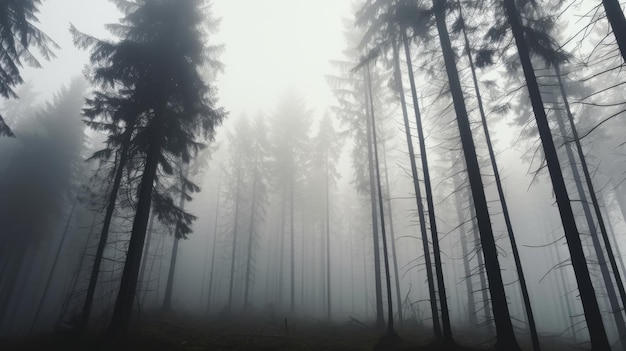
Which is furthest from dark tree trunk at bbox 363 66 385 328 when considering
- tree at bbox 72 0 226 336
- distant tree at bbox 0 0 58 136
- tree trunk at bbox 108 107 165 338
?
distant tree at bbox 0 0 58 136

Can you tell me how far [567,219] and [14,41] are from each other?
2103 cm

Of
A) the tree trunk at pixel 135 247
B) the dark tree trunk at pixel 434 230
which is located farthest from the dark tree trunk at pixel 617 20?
the tree trunk at pixel 135 247

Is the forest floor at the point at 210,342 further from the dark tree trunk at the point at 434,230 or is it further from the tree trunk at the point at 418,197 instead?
the tree trunk at the point at 418,197

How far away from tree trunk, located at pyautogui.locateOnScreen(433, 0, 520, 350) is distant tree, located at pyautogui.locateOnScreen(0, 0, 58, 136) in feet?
53.9

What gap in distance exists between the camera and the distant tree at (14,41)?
39.5 feet

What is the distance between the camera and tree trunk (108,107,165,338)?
29.3ft

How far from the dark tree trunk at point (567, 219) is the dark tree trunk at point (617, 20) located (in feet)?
5.25

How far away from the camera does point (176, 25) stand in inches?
482

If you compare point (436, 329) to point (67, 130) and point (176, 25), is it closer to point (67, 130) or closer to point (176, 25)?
point (176, 25)

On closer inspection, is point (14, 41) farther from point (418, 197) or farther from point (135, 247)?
point (418, 197)

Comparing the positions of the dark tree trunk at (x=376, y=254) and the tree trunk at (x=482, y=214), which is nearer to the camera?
the tree trunk at (x=482, y=214)

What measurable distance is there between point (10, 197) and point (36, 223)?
7.78 ft

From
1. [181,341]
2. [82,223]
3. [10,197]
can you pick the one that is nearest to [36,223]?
[10,197]

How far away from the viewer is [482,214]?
794 centimetres
